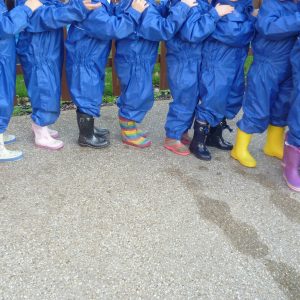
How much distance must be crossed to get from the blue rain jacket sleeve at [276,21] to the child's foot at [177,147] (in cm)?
111

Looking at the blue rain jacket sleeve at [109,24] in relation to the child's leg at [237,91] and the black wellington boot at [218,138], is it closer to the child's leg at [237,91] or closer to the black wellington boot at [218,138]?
the child's leg at [237,91]

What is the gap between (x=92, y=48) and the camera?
303 cm

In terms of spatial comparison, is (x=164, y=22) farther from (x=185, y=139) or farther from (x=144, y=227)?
(x=144, y=227)

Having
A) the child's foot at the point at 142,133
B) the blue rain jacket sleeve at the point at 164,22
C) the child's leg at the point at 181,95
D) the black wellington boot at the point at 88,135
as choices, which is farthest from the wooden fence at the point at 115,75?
the blue rain jacket sleeve at the point at 164,22

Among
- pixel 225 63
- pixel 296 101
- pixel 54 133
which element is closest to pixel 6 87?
pixel 54 133

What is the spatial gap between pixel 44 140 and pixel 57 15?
3.44 feet

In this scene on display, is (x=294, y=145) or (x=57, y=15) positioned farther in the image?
(x=294, y=145)

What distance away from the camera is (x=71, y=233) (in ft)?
7.76

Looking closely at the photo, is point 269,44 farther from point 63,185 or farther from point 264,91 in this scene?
point 63,185

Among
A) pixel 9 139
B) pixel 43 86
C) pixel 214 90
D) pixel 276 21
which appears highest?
pixel 276 21

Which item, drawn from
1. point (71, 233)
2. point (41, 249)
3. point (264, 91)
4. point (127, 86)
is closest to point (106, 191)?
point (71, 233)

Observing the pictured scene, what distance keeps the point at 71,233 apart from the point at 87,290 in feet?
1.52

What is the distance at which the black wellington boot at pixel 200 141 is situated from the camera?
3312 mm

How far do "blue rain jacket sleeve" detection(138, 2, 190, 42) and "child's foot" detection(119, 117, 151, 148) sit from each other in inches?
31.5
